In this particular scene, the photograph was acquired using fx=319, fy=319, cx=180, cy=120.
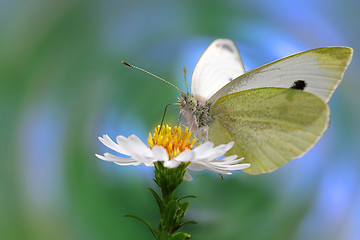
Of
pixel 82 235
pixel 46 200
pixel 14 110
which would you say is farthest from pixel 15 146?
pixel 82 235

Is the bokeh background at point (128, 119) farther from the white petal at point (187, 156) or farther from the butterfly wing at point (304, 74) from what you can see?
the white petal at point (187, 156)

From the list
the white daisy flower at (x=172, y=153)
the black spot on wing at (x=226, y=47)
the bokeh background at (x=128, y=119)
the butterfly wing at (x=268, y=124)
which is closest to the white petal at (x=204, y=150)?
the white daisy flower at (x=172, y=153)

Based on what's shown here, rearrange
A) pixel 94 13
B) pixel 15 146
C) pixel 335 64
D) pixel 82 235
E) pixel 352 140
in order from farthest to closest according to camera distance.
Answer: pixel 352 140
pixel 94 13
pixel 15 146
pixel 82 235
pixel 335 64

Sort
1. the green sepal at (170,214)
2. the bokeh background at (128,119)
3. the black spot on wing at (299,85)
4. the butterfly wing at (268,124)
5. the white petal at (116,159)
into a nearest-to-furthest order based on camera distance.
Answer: the green sepal at (170,214) < the white petal at (116,159) < the butterfly wing at (268,124) < the black spot on wing at (299,85) < the bokeh background at (128,119)

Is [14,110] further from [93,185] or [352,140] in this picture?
[352,140]

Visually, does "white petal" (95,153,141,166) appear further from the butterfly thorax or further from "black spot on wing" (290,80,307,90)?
"black spot on wing" (290,80,307,90)
